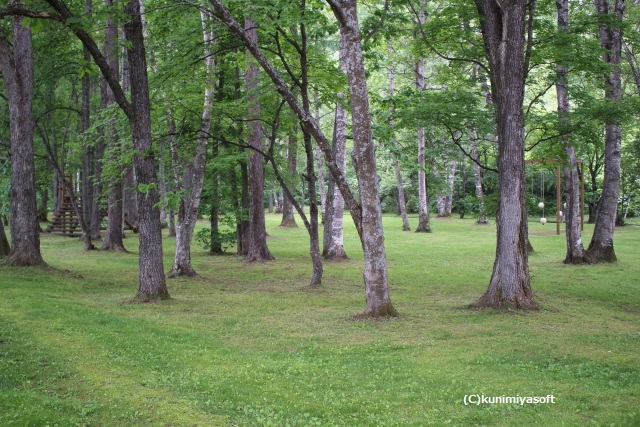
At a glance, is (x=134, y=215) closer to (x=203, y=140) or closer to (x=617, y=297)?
(x=203, y=140)

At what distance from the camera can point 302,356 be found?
7125 mm

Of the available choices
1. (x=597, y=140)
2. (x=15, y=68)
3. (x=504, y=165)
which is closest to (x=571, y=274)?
(x=597, y=140)

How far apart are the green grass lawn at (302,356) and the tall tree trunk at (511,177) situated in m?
0.51

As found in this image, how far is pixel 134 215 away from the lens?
33938 millimetres

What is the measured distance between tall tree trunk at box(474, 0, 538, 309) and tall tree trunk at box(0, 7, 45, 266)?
1080 cm

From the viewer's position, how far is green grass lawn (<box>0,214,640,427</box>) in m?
5.09

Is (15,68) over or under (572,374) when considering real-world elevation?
over

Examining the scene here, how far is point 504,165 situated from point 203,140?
23.6ft

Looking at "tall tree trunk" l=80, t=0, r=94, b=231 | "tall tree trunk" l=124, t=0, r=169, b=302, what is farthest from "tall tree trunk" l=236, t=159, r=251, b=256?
"tall tree trunk" l=124, t=0, r=169, b=302

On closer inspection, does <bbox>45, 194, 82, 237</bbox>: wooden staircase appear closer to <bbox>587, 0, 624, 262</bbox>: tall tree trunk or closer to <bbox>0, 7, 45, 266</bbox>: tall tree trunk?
<bbox>0, 7, 45, 266</bbox>: tall tree trunk

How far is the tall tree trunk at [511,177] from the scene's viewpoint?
1014cm

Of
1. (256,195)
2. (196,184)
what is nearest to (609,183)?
(256,195)

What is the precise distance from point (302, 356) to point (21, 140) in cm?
1103

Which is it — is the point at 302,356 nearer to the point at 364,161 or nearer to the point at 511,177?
the point at 364,161
